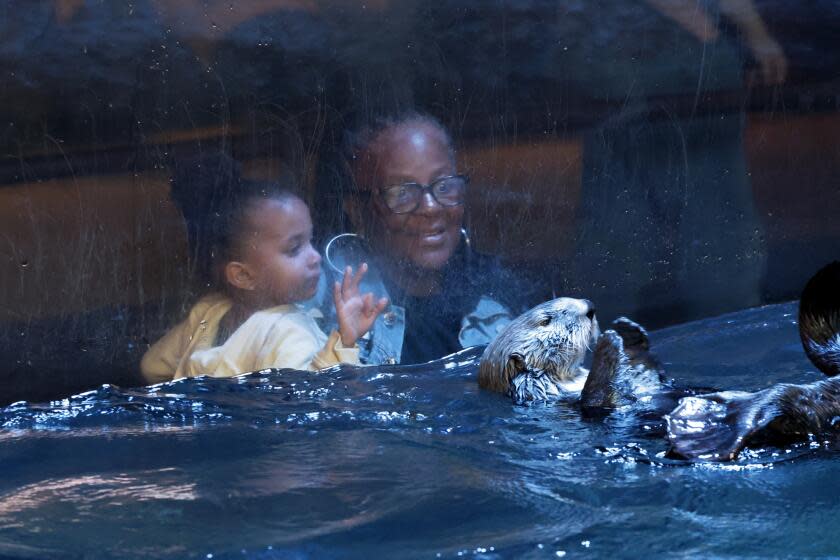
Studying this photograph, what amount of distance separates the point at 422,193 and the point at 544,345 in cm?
118

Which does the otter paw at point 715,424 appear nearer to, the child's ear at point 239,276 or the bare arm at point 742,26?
the child's ear at point 239,276

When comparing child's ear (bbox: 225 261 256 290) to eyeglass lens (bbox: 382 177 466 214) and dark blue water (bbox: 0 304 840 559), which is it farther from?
eyeglass lens (bbox: 382 177 466 214)

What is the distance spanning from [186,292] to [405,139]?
4.16ft

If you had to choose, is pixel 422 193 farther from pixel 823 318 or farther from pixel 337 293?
pixel 823 318

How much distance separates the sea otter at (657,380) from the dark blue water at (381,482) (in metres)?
0.09

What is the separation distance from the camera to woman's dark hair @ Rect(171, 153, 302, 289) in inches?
181

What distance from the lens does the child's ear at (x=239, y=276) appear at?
4688 millimetres

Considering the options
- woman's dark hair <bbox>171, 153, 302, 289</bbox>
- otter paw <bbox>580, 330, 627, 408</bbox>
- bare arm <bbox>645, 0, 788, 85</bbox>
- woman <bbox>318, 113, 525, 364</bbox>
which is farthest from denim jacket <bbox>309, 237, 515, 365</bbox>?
bare arm <bbox>645, 0, 788, 85</bbox>

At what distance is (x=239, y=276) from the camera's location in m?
4.70

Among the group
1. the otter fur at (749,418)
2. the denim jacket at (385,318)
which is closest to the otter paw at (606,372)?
the otter fur at (749,418)

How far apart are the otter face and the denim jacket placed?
69cm

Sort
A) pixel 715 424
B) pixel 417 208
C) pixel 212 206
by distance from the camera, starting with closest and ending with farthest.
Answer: pixel 715 424, pixel 212 206, pixel 417 208

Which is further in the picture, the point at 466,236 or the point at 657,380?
the point at 466,236

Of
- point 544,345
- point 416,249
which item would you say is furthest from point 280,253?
point 544,345
